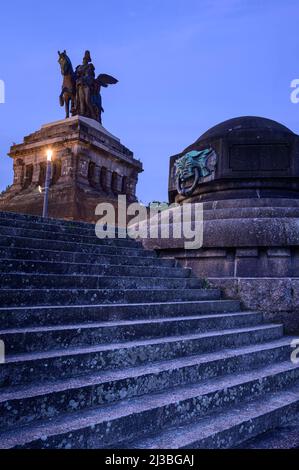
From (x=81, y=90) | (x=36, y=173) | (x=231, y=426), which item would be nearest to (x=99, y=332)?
(x=231, y=426)

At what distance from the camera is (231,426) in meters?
2.56

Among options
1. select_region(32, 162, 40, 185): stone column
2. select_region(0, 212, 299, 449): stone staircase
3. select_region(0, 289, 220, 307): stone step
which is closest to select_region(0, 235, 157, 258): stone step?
select_region(0, 212, 299, 449): stone staircase

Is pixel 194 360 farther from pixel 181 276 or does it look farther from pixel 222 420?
pixel 181 276

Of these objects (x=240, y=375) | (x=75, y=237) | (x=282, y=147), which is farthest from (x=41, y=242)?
(x=282, y=147)

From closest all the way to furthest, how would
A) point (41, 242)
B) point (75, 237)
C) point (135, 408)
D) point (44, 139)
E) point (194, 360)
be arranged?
1. point (135, 408)
2. point (194, 360)
3. point (41, 242)
4. point (75, 237)
5. point (44, 139)

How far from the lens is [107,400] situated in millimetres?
2512

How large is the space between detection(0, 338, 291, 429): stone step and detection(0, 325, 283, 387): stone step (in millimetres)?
76

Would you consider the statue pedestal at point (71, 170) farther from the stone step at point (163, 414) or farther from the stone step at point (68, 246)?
the stone step at point (163, 414)

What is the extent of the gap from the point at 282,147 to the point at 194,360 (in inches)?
213

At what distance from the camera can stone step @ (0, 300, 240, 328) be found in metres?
2.97

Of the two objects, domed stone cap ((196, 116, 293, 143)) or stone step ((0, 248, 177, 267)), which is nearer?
stone step ((0, 248, 177, 267))

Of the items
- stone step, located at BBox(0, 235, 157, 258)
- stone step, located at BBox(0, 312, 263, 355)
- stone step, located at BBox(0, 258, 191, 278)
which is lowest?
stone step, located at BBox(0, 312, 263, 355)

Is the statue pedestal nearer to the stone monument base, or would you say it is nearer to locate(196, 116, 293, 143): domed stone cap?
locate(196, 116, 293, 143): domed stone cap

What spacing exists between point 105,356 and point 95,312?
0.69 m
